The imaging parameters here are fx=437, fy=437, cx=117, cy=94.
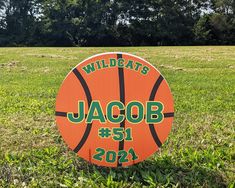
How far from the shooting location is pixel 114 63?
3188mm

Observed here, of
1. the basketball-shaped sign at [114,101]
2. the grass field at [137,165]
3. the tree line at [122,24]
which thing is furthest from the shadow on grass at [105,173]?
the tree line at [122,24]

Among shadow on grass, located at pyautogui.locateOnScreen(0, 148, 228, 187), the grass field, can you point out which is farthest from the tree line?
shadow on grass, located at pyautogui.locateOnScreen(0, 148, 228, 187)

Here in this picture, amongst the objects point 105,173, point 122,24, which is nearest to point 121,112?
point 105,173

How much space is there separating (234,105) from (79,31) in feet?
122

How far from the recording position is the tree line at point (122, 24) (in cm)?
4131

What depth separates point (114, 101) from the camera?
3.19 metres

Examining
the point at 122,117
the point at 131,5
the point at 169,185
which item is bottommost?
the point at 169,185

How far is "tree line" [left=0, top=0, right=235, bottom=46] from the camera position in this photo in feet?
136

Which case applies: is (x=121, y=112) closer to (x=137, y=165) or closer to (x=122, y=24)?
(x=137, y=165)

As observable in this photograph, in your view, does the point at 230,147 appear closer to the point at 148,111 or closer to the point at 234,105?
the point at 148,111

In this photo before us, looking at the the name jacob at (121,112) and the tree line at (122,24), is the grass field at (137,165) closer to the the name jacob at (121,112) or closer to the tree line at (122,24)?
the the name jacob at (121,112)

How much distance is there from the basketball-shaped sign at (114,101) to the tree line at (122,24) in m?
37.8

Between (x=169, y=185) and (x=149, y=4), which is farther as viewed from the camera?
(x=149, y=4)

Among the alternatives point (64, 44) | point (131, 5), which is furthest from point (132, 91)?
point (131, 5)
